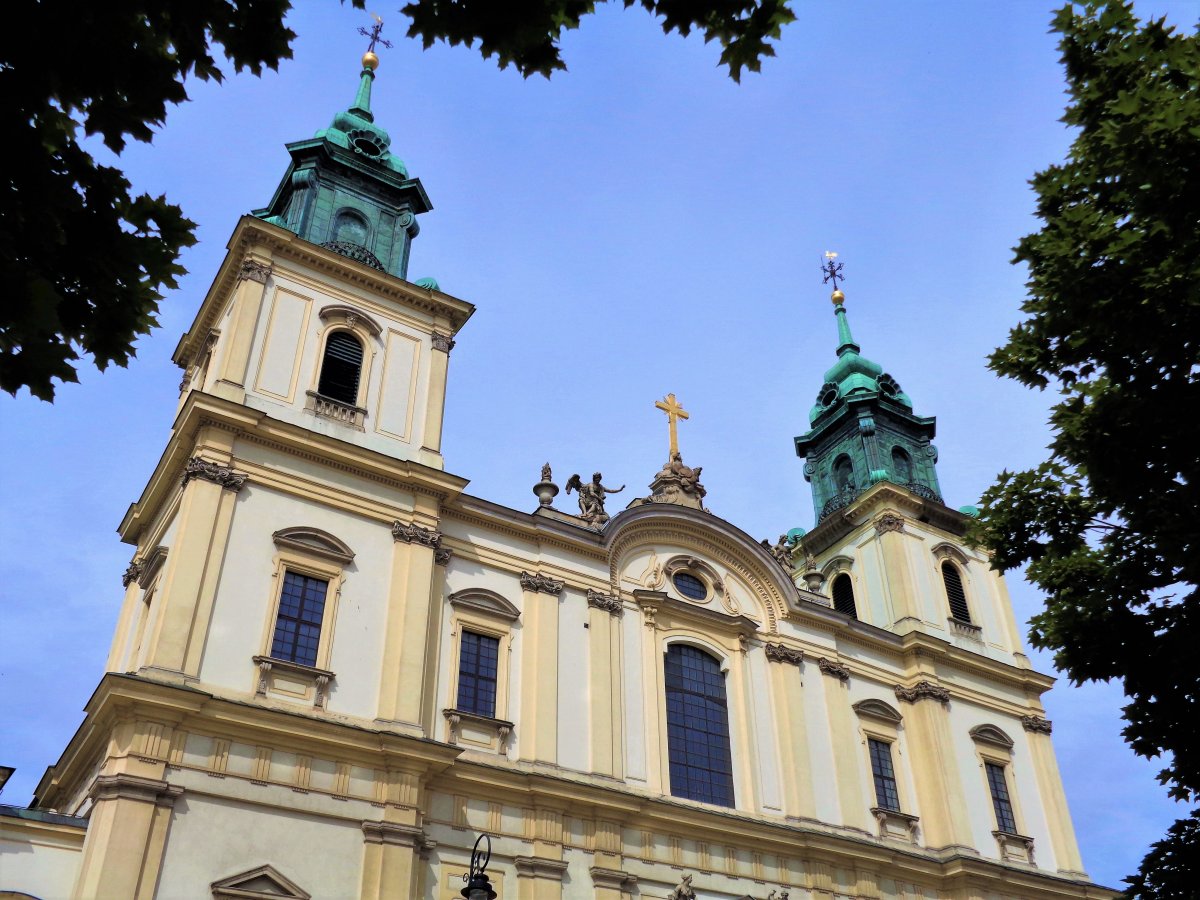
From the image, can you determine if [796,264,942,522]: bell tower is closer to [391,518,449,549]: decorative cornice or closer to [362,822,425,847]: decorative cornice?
[391,518,449,549]: decorative cornice

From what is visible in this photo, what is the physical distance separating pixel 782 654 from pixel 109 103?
2002cm

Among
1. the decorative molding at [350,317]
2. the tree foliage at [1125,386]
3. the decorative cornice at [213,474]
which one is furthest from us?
the decorative molding at [350,317]

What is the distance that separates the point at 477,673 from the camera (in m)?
19.7

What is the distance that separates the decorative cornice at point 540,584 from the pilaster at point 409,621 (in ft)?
6.38

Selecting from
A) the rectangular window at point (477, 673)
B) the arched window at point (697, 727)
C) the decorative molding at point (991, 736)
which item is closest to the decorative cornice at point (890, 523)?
the decorative molding at point (991, 736)

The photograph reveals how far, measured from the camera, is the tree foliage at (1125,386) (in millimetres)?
10648

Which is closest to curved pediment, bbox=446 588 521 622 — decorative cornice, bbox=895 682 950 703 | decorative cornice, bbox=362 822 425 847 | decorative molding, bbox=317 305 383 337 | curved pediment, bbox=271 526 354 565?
curved pediment, bbox=271 526 354 565

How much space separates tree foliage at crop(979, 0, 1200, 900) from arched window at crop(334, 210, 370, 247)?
631 inches

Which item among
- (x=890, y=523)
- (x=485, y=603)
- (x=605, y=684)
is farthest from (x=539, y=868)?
(x=890, y=523)

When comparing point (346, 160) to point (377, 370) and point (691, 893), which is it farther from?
point (691, 893)

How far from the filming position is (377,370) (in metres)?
22.0

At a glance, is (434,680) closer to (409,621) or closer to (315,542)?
(409,621)

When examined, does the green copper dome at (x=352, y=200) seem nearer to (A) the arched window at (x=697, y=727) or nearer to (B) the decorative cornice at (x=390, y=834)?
(A) the arched window at (x=697, y=727)

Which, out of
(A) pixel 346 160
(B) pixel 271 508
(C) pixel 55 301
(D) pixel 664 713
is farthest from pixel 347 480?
(C) pixel 55 301
